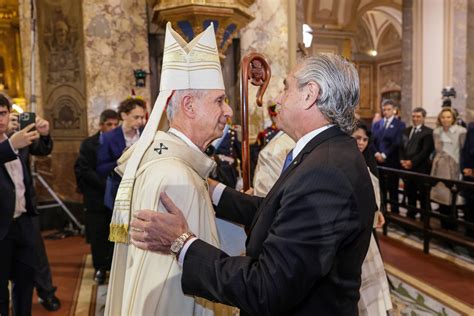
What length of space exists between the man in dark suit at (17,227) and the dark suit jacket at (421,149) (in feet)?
17.0

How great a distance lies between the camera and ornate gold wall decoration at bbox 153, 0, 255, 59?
16.9ft

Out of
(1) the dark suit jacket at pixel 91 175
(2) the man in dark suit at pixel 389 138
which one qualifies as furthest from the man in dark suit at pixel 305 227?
(2) the man in dark suit at pixel 389 138

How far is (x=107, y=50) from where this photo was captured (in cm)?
620

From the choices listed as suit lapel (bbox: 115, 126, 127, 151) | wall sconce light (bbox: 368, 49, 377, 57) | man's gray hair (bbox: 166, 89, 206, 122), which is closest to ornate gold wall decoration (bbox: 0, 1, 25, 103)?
suit lapel (bbox: 115, 126, 127, 151)

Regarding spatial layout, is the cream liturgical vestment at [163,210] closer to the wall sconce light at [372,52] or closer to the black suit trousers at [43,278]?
the black suit trousers at [43,278]

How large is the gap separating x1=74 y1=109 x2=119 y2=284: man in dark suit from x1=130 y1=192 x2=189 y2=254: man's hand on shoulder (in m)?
3.17

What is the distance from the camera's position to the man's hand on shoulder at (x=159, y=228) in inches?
52.1

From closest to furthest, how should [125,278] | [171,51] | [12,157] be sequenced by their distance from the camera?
[125,278] < [171,51] < [12,157]

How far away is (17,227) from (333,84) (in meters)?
2.50

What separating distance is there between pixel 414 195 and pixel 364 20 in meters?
15.6

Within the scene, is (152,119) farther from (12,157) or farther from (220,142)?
(220,142)

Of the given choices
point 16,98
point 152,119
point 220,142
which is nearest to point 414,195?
point 220,142

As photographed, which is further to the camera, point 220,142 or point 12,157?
point 220,142

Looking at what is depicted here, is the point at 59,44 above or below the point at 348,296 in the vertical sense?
above
